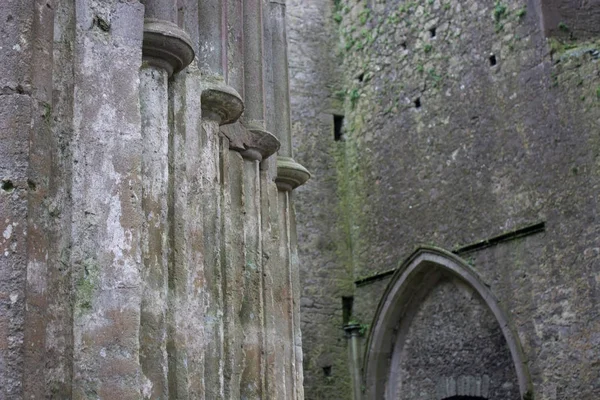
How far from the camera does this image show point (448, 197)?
12297 millimetres

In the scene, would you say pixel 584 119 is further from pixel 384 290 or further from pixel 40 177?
pixel 40 177

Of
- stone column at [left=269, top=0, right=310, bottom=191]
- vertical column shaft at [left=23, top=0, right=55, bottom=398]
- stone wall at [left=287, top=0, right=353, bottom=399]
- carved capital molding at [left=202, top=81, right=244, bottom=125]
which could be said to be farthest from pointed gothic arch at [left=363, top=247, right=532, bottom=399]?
vertical column shaft at [left=23, top=0, right=55, bottom=398]

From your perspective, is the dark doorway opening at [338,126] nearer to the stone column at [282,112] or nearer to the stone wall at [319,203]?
the stone wall at [319,203]

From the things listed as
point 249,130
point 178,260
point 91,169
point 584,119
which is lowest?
point 178,260

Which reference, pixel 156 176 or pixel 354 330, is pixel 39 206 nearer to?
pixel 156 176

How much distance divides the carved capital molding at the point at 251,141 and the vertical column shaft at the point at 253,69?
7 cm

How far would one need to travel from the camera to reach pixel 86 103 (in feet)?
10.2

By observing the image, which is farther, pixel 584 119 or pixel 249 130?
pixel 584 119

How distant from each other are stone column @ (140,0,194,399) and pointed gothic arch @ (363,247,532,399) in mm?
8509

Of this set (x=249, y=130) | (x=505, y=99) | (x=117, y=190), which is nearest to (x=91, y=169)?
(x=117, y=190)

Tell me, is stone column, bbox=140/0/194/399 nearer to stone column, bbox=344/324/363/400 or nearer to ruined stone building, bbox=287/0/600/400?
ruined stone building, bbox=287/0/600/400

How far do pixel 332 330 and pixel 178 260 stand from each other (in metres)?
10.6

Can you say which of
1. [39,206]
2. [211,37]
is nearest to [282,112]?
[211,37]

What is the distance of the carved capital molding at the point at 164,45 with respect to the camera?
3.45m
